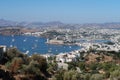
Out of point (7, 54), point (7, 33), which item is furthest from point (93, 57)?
point (7, 33)

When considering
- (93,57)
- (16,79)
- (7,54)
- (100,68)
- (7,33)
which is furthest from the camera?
(7,33)

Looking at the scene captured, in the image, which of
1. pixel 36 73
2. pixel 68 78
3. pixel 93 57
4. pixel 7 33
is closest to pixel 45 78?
pixel 36 73

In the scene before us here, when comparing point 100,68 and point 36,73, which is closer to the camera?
point 36,73

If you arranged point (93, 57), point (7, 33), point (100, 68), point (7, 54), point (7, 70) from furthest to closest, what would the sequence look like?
point (7, 33), point (93, 57), point (100, 68), point (7, 54), point (7, 70)

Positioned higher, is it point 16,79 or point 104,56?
point 16,79

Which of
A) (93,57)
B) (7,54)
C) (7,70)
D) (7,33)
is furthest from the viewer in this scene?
(7,33)

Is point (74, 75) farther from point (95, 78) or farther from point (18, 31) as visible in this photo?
point (18, 31)

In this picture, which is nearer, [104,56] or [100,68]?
[100,68]

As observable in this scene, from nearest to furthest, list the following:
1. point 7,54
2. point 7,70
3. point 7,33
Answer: point 7,70 < point 7,54 < point 7,33

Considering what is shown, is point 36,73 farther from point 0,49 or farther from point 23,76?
point 0,49
